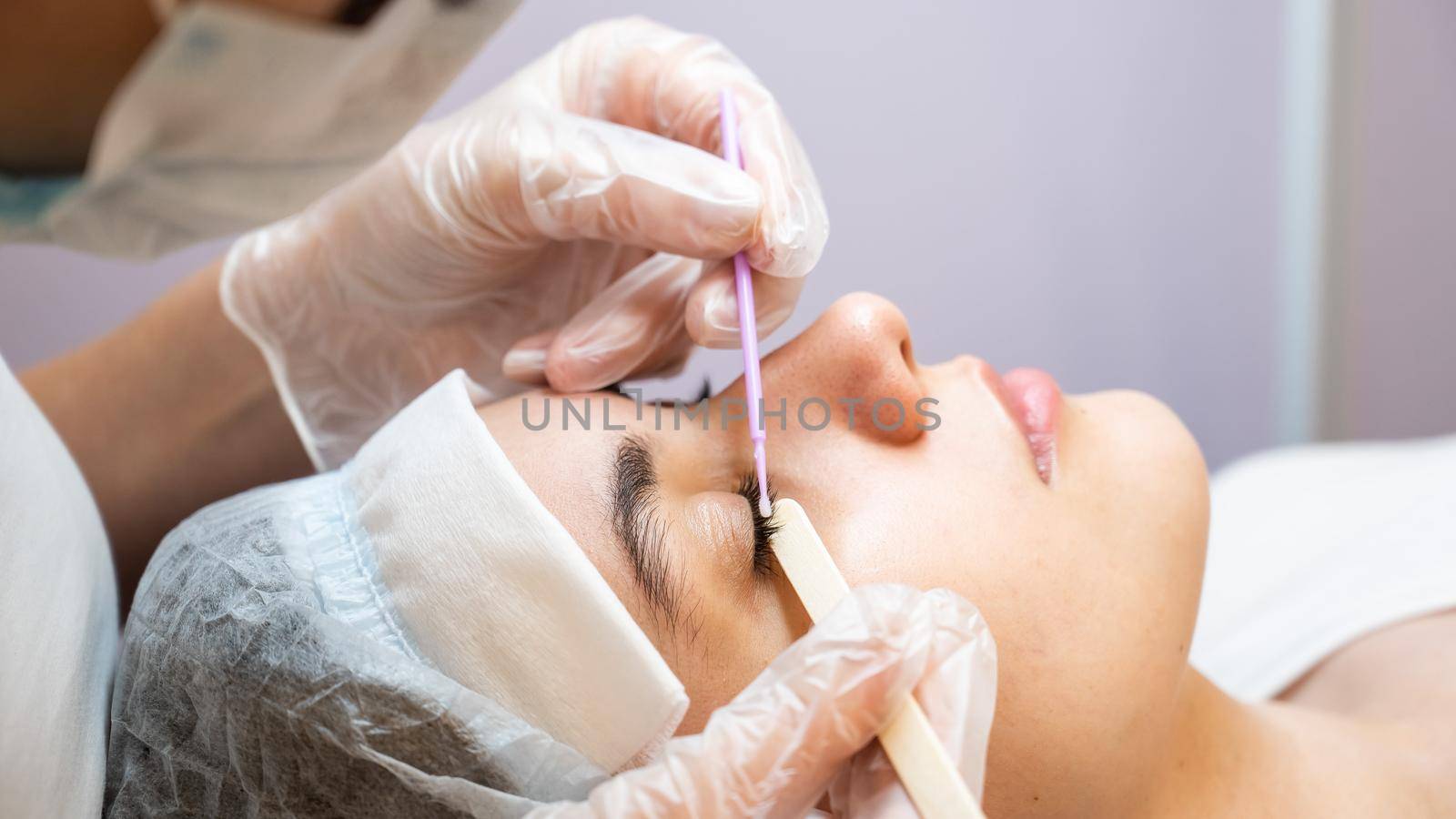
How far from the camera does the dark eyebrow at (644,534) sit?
85 cm

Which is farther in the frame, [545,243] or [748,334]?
[545,243]

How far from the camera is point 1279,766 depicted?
1.05m

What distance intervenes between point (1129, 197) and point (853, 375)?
4.44 ft

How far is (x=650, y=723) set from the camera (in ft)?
2.70

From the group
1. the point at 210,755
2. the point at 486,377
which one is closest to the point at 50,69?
the point at 210,755

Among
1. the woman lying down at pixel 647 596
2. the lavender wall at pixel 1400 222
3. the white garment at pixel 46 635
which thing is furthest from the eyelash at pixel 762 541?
the lavender wall at pixel 1400 222

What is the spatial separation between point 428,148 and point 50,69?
2.60 ft

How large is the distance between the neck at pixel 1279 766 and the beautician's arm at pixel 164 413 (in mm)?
1282

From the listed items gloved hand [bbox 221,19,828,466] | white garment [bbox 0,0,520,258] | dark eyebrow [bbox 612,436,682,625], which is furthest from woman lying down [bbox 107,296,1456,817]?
white garment [bbox 0,0,520,258]

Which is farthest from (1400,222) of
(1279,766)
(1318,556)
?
(1279,766)

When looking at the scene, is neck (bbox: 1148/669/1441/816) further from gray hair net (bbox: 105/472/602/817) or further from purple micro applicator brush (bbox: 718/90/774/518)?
gray hair net (bbox: 105/472/602/817)

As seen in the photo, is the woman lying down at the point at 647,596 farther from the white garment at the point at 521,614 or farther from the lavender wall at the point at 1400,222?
the lavender wall at the point at 1400,222

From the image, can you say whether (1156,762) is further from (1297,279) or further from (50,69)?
(1297,279)

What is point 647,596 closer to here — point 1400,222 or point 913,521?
point 913,521
